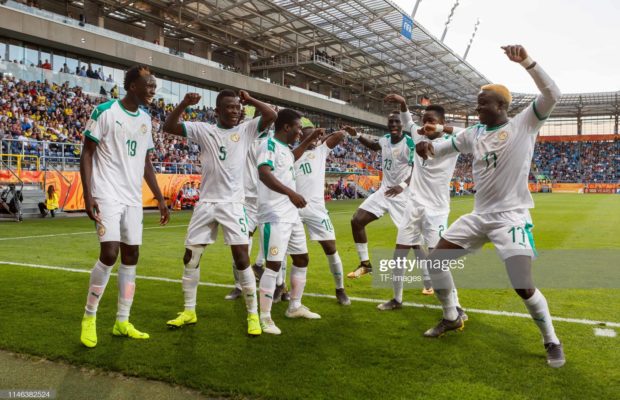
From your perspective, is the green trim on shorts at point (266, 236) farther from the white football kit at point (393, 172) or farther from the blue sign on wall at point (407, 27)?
the blue sign on wall at point (407, 27)

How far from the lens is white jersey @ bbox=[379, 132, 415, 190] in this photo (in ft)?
22.0

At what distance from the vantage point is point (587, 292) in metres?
6.30

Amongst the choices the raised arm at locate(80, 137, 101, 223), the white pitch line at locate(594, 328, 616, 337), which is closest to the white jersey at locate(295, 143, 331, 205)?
the raised arm at locate(80, 137, 101, 223)

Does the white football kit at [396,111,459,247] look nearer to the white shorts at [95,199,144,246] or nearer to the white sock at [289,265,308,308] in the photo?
the white sock at [289,265,308,308]

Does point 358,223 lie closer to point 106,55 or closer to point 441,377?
point 441,377

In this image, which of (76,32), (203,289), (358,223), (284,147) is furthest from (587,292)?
(76,32)

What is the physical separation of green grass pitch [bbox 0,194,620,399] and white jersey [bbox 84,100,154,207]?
4.19 feet

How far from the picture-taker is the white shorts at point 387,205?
6980mm

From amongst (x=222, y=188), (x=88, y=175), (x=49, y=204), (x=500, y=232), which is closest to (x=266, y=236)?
(x=222, y=188)

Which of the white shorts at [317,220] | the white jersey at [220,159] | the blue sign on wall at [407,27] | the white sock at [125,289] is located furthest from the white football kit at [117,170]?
the blue sign on wall at [407,27]

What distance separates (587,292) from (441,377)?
12.8ft

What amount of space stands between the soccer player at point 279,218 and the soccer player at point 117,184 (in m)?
1.11

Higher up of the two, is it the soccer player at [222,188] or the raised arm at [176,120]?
the raised arm at [176,120]

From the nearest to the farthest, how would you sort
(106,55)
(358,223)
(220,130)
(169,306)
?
(220,130), (169,306), (358,223), (106,55)
